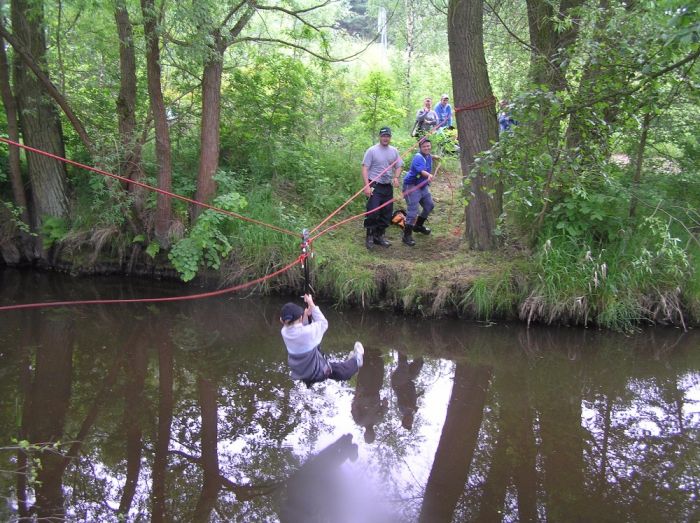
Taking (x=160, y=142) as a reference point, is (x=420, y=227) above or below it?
below

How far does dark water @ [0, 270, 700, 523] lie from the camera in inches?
171

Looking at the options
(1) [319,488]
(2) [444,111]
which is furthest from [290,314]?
(2) [444,111]

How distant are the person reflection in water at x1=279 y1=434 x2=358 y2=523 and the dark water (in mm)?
17

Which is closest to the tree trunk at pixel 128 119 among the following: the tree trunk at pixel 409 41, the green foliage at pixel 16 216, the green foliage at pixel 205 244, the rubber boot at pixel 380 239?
the green foliage at pixel 205 244

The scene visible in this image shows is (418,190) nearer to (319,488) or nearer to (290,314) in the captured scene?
(290,314)

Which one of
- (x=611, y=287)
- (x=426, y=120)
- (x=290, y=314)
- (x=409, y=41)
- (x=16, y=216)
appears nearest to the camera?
(x=290, y=314)

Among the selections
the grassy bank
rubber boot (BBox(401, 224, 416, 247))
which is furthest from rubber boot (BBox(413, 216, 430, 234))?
the grassy bank

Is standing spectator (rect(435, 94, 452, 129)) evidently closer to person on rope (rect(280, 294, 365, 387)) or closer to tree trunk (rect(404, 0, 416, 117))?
tree trunk (rect(404, 0, 416, 117))

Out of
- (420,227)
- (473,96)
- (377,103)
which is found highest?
(377,103)

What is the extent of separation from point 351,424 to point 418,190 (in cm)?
452

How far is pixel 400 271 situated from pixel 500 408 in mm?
3118

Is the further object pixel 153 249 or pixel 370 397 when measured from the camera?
pixel 153 249

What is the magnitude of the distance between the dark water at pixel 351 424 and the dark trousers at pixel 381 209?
6.17ft

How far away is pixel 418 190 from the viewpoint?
8.98m
